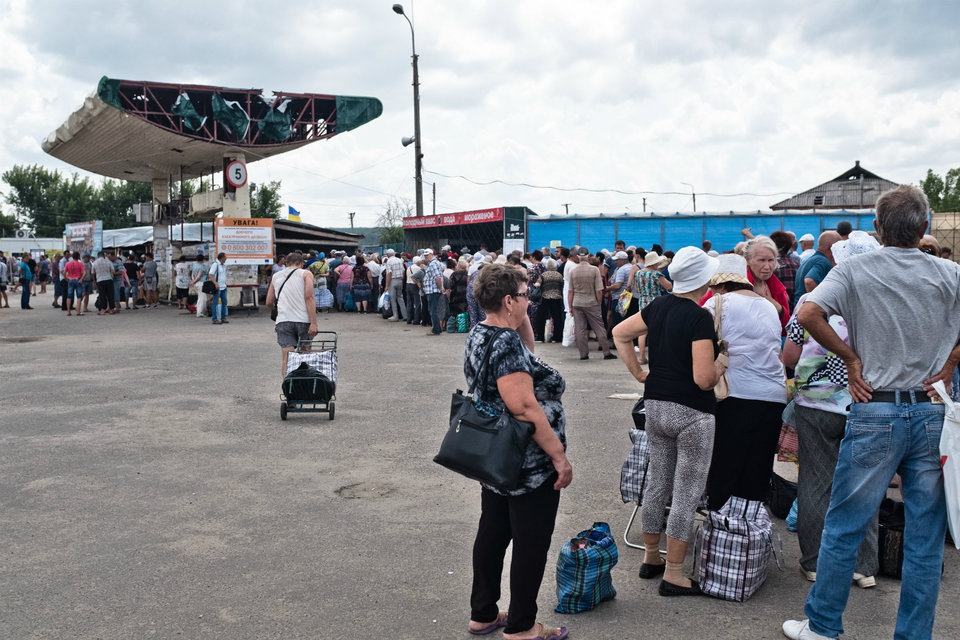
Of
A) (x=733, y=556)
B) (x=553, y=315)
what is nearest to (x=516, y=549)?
(x=733, y=556)

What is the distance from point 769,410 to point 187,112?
21.2 m

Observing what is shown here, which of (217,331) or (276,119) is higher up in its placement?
(276,119)

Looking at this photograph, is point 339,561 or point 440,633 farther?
point 339,561

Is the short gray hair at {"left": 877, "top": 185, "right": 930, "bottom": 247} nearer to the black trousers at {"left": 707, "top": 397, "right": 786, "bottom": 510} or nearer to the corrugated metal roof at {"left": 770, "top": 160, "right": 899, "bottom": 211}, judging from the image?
the black trousers at {"left": 707, "top": 397, "right": 786, "bottom": 510}

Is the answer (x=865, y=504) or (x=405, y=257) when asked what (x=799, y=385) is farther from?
(x=405, y=257)

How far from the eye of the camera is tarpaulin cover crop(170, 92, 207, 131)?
22.4m

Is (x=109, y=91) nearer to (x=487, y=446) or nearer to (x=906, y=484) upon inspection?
(x=487, y=446)

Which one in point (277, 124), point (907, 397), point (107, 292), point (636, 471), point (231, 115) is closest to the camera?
point (907, 397)

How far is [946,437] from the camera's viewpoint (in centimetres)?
319

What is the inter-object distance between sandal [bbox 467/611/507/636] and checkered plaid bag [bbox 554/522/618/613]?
32 centimetres

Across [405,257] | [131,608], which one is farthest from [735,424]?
[405,257]

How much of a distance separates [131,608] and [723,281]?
3.52 meters

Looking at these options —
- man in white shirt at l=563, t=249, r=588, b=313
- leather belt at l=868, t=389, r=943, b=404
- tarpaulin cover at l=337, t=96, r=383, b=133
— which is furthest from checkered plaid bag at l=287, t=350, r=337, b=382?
tarpaulin cover at l=337, t=96, r=383, b=133

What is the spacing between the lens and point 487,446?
11.2 feet
